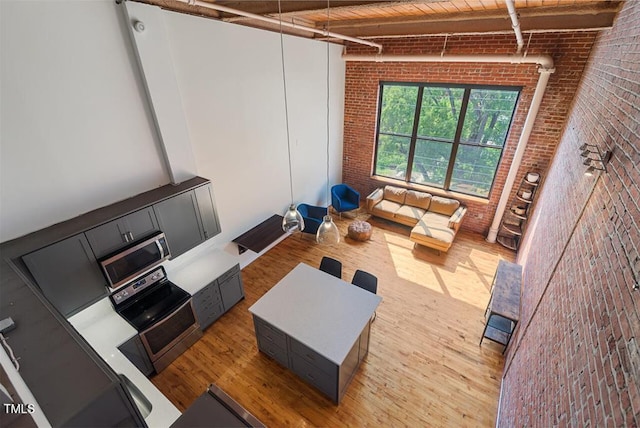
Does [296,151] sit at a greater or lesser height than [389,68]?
lesser

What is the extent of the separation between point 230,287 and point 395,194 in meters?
4.32

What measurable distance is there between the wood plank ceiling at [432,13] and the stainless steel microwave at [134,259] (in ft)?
8.30

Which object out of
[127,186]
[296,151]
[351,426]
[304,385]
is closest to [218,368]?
[304,385]

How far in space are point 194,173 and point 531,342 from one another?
419 centimetres

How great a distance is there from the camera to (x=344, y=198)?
7.20 m

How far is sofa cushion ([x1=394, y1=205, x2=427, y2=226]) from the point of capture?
6.26 m

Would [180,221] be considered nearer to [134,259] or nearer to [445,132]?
[134,259]

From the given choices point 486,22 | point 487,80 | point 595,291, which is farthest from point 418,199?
point 595,291

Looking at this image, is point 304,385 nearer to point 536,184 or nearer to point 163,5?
point 163,5

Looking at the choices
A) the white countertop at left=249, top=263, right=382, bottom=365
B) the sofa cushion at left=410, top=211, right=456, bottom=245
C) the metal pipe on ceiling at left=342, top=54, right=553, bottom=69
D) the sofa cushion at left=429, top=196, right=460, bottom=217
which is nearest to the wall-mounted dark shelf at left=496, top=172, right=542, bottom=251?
the sofa cushion at left=429, top=196, right=460, bottom=217

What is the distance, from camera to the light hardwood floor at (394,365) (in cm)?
315

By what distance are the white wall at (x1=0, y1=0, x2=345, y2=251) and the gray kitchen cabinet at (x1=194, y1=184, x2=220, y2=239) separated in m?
0.45

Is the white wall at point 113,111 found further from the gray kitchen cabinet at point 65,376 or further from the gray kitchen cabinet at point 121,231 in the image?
the gray kitchen cabinet at point 65,376

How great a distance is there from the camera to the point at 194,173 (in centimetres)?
393
